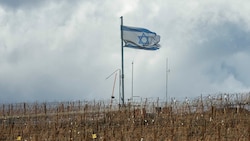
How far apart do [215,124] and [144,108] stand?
126 inches

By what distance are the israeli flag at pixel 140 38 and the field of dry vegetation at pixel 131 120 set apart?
2891 millimetres

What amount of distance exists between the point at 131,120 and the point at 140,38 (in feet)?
15.6

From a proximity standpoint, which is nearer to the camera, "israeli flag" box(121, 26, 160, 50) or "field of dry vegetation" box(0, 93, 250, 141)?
"field of dry vegetation" box(0, 93, 250, 141)

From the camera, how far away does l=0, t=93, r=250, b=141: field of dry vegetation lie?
44.0 ft

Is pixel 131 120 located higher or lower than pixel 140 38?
lower

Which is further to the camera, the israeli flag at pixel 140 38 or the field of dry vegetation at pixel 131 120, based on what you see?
the israeli flag at pixel 140 38

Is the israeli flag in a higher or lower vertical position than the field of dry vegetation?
higher

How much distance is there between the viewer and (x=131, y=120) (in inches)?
622

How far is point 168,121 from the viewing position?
1545cm

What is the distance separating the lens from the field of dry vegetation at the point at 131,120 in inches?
528

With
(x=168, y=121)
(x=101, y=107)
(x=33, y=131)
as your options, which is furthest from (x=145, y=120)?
(x=33, y=131)

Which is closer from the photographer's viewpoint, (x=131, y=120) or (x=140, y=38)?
(x=131, y=120)

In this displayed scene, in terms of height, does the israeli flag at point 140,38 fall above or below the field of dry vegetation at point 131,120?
above

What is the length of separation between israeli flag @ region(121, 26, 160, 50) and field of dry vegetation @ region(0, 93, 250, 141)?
289cm
